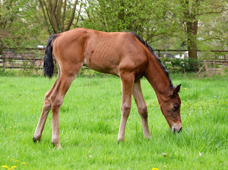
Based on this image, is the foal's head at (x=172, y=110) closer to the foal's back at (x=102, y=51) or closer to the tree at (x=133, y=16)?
the foal's back at (x=102, y=51)

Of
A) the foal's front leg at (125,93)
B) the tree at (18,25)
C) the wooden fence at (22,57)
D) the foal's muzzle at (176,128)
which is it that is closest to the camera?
the foal's front leg at (125,93)

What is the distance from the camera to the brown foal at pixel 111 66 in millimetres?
4207

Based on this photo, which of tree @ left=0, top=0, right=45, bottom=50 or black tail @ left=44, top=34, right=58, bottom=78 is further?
tree @ left=0, top=0, right=45, bottom=50

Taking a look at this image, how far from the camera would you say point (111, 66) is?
4344 mm

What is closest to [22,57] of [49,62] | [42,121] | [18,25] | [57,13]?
[18,25]

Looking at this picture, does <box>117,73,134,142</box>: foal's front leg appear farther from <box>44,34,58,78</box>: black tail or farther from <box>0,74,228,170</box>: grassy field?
<box>44,34,58,78</box>: black tail

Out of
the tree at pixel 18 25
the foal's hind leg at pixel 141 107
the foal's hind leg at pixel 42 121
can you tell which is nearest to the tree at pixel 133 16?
the tree at pixel 18 25

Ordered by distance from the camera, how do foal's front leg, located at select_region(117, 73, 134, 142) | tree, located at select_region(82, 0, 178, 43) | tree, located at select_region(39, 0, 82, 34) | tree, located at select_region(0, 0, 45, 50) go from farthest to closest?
tree, located at select_region(0, 0, 45, 50)
tree, located at select_region(39, 0, 82, 34)
tree, located at select_region(82, 0, 178, 43)
foal's front leg, located at select_region(117, 73, 134, 142)

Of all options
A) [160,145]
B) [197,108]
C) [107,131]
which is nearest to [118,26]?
[197,108]

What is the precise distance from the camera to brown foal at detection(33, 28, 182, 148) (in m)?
4.21

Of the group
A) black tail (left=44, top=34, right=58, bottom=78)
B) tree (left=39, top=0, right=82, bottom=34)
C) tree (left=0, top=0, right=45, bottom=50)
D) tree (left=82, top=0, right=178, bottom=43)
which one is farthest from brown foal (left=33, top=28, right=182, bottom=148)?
tree (left=0, top=0, right=45, bottom=50)

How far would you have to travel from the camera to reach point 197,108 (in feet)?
21.2

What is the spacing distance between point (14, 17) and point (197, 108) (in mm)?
15796

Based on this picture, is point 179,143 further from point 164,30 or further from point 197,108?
point 164,30
